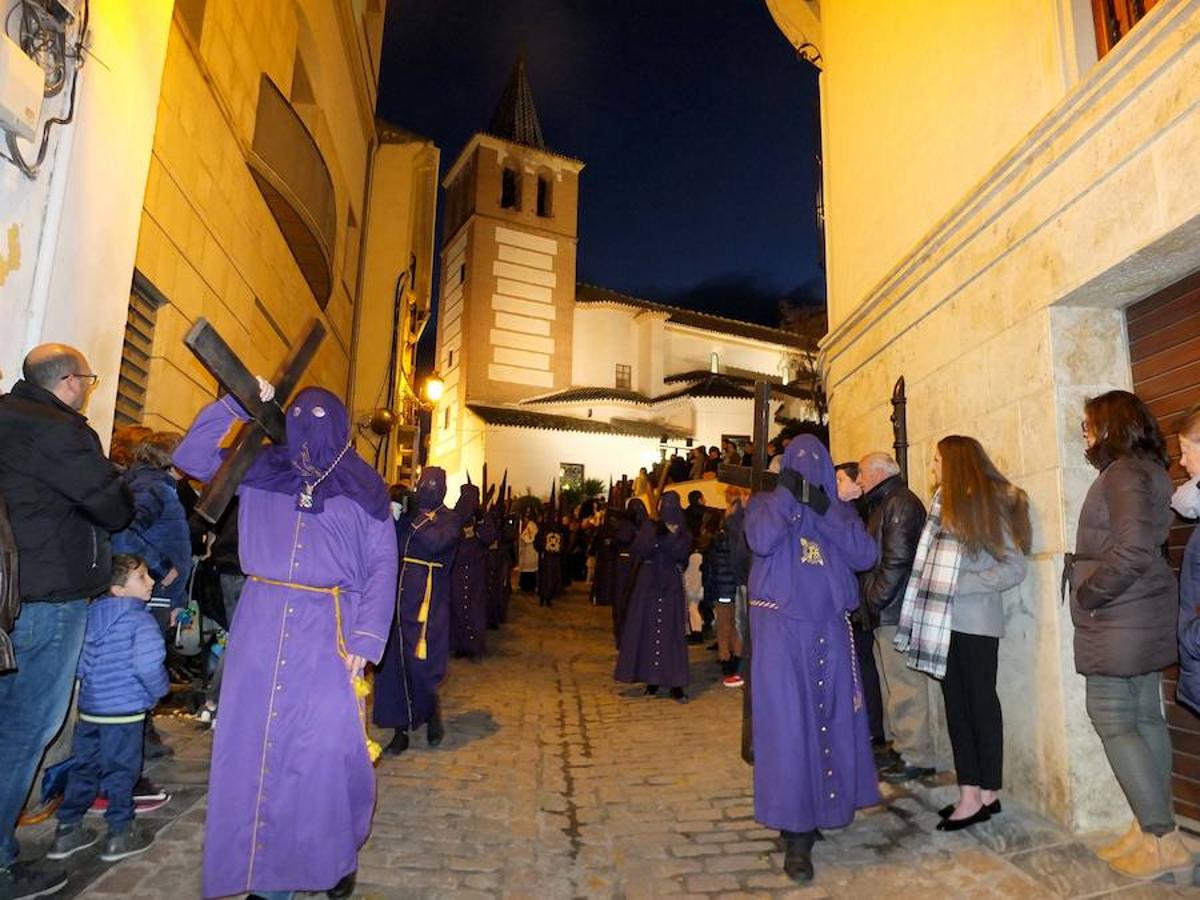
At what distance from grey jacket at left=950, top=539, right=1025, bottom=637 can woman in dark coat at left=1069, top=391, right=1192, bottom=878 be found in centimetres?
49

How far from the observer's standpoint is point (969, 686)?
408cm

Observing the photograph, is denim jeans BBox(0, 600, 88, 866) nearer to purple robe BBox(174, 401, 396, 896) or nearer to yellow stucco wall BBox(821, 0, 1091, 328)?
purple robe BBox(174, 401, 396, 896)

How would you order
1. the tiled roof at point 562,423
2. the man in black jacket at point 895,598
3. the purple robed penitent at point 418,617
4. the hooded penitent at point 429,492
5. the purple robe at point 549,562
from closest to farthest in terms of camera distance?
1. the man in black jacket at point 895,598
2. the purple robed penitent at point 418,617
3. the hooded penitent at point 429,492
4. the purple robe at point 549,562
5. the tiled roof at point 562,423

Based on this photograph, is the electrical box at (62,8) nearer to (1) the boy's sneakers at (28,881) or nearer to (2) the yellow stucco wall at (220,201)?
(2) the yellow stucco wall at (220,201)

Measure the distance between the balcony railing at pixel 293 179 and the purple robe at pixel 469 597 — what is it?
425cm

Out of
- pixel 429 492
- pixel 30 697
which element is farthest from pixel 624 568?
pixel 30 697

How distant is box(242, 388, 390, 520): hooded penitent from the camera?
3.19 m

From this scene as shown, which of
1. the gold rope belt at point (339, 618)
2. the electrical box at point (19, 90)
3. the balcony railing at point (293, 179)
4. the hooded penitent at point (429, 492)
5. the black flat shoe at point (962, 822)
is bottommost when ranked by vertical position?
the black flat shoe at point (962, 822)

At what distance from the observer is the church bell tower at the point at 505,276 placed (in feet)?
124

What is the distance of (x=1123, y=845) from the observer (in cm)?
346

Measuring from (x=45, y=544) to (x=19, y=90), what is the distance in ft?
7.30

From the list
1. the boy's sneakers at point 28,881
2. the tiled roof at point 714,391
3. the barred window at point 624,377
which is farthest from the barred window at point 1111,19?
the barred window at point 624,377

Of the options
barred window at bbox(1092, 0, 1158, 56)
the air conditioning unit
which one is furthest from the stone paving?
barred window at bbox(1092, 0, 1158, 56)

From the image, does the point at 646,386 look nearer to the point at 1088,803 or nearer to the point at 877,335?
the point at 877,335
